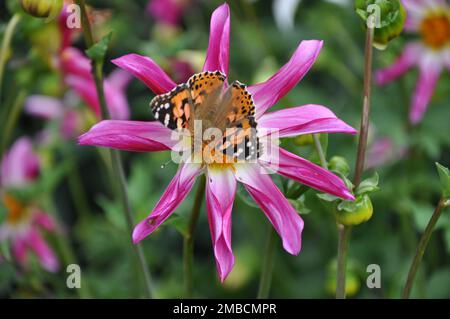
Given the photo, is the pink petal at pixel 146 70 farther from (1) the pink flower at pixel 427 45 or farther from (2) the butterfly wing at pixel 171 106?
(1) the pink flower at pixel 427 45

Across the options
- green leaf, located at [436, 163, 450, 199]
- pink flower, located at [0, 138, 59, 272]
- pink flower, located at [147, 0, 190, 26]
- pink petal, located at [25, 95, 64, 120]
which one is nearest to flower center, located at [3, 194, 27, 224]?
pink flower, located at [0, 138, 59, 272]

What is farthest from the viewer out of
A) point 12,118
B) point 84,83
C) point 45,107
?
point 45,107

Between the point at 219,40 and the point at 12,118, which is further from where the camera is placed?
the point at 12,118

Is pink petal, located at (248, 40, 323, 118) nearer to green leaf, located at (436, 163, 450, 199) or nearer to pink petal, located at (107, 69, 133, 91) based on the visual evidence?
green leaf, located at (436, 163, 450, 199)

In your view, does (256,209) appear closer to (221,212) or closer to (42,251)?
(42,251)

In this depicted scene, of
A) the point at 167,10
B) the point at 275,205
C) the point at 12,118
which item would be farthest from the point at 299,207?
the point at 167,10

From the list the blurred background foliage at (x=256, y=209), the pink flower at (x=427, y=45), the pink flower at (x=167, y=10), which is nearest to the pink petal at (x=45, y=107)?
the blurred background foliage at (x=256, y=209)

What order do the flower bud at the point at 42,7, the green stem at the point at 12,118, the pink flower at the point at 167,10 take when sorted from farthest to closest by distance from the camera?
1. the pink flower at the point at 167,10
2. the green stem at the point at 12,118
3. the flower bud at the point at 42,7
